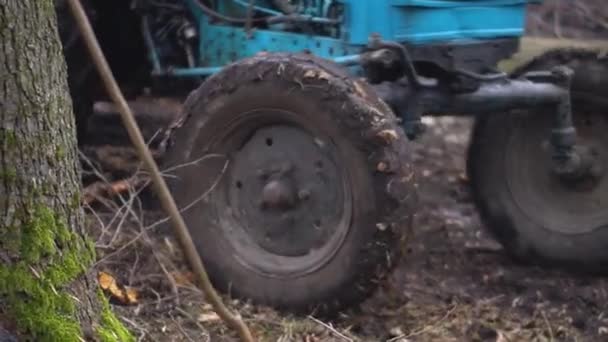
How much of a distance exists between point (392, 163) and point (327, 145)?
1.21 feet

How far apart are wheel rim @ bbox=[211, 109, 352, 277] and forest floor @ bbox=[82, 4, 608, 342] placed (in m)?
0.25

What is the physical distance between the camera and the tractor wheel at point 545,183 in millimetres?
5879

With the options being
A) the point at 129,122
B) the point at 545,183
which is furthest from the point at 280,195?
the point at 129,122

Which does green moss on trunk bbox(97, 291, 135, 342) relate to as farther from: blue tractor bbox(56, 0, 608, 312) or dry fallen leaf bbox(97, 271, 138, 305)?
blue tractor bbox(56, 0, 608, 312)

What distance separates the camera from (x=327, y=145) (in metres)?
4.99

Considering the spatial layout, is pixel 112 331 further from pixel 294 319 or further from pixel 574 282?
pixel 574 282

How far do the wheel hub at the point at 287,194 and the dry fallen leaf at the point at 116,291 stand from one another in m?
0.55

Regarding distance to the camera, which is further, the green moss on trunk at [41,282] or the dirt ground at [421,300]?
the dirt ground at [421,300]

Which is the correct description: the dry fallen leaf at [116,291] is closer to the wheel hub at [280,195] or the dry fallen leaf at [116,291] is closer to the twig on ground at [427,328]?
the wheel hub at [280,195]

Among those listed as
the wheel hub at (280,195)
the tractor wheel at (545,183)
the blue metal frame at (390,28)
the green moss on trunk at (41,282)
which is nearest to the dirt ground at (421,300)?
the tractor wheel at (545,183)

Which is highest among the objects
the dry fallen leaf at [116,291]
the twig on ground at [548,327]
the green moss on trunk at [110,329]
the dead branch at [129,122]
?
the dead branch at [129,122]

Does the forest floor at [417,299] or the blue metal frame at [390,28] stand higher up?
the blue metal frame at [390,28]

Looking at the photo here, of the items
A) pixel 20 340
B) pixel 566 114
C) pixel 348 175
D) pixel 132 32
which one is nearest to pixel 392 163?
pixel 348 175

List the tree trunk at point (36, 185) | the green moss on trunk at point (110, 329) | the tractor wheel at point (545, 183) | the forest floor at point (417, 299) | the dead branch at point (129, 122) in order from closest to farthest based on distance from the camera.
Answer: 1. the dead branch at point (129, 122)
2. the tree trunk at point (36, 185)
3. the green moss on trunk at point (110, 329)
4. the forest floor at point (417, 299)
5. the tractor wheel at point (545, 183)
